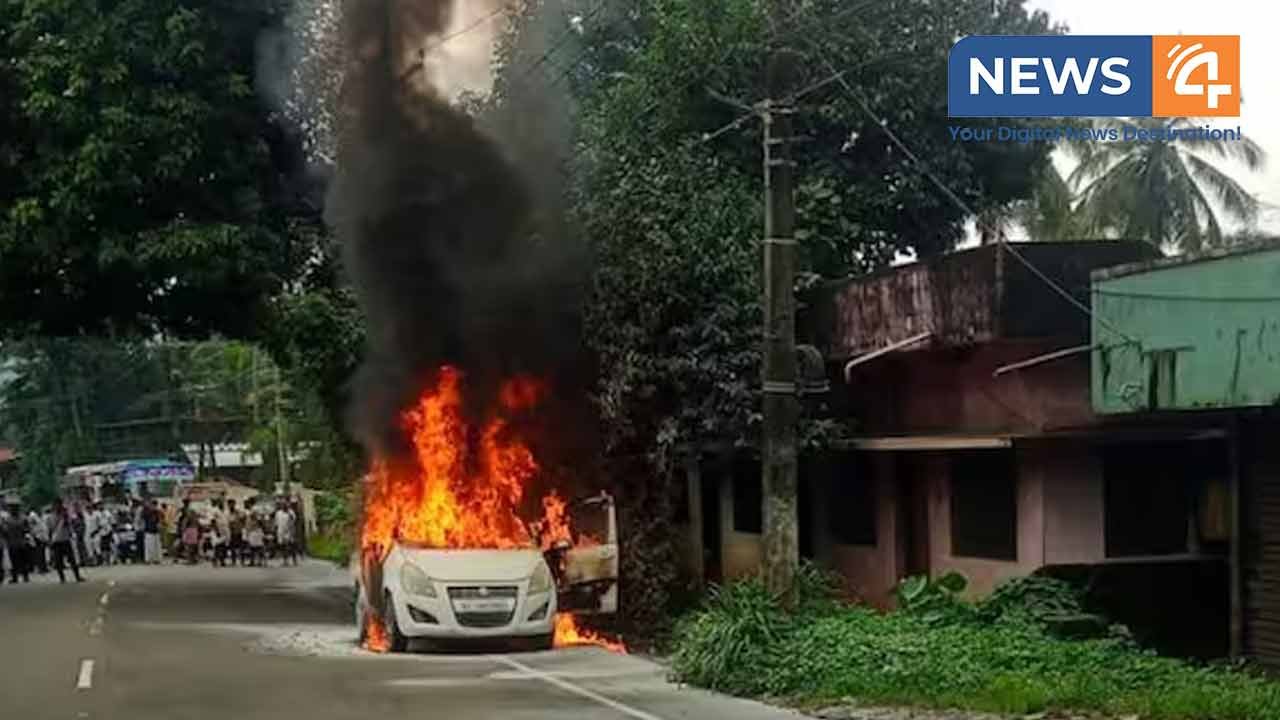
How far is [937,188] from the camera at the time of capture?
2441cm

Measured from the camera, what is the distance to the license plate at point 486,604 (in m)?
16.5

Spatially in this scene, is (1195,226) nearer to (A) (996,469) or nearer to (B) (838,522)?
(B) (838,522)

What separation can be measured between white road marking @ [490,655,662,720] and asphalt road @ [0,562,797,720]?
17 millimetres

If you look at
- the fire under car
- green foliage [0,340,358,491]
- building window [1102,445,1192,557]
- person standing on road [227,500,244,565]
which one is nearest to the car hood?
the fire under car

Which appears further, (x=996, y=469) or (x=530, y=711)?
(x=996, y=469)

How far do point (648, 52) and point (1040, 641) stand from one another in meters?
11.9

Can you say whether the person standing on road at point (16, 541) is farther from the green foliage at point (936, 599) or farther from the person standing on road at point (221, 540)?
the green foliage at point (936, 599)

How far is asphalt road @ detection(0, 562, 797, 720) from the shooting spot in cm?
1260

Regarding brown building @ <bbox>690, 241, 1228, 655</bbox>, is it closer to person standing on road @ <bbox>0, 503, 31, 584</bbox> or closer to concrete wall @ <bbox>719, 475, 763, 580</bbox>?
concrete wall @ <bbox>719, 475, 763, 580</bbox>

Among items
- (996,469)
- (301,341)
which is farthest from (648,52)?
(996,469)

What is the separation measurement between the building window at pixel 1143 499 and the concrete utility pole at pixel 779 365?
11.0 feet

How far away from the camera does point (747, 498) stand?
22.7 metres

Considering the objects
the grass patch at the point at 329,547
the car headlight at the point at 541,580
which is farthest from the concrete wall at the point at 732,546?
the grass patch at the point at 329,547

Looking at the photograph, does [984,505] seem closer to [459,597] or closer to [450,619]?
[459,597]
